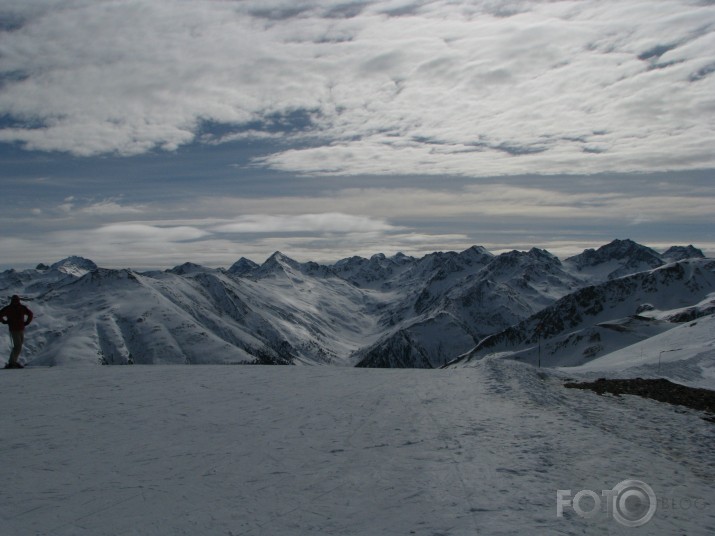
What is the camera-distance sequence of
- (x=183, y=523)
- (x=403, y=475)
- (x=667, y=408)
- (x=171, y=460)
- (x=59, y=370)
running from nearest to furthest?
(x=183, y=523) → (x=403, y=475) → (x=171, y=460) → (x=667, y=408) → (x=59, y=370)

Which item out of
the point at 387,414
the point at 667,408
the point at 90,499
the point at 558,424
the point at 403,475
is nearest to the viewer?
the point at 90,499

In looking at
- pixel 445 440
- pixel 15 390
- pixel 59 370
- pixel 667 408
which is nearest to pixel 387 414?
pixel 445 440

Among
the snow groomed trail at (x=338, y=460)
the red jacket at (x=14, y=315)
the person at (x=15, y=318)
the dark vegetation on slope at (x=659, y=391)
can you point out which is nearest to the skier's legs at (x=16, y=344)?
the person at (x=15, y=318)

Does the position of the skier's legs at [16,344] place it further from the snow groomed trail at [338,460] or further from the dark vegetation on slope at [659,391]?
the dark vegetation on slope at [659,391]

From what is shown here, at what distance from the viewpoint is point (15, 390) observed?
18016 millimetres

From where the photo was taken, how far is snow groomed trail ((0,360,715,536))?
8.12 metres

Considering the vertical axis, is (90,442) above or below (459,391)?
above

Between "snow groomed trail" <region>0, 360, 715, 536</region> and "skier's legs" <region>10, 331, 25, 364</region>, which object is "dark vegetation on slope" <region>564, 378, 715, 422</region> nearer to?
"snow groomed trail" <region>0, 360, 715, 536</region>

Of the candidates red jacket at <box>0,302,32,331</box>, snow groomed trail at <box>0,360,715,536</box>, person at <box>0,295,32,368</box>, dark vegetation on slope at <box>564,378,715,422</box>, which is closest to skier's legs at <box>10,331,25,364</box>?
person at <box>0,295,32,368</box>

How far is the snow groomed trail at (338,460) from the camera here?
812cm

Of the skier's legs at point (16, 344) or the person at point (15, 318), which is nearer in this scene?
the skier's legs at point (16, 344)

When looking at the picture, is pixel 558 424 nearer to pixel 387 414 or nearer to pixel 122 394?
pixel 387 414

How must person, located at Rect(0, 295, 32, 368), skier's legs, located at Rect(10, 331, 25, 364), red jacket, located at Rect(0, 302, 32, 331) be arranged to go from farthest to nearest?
red jacket, located at Rect(0, 302, 32, 331), person, located at Rect(0, 295, 32, 368), skier's legs, located at Rect(10, 331, 25, 364)

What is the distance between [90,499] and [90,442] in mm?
3554
